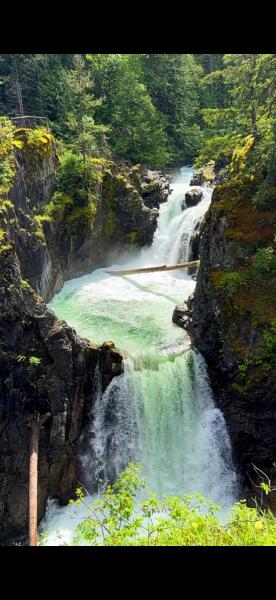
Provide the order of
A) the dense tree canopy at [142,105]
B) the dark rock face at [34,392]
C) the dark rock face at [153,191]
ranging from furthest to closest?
the dark rock face at [153,191], the dense tree canopy at [142,105], the dark rock face at [34,392]

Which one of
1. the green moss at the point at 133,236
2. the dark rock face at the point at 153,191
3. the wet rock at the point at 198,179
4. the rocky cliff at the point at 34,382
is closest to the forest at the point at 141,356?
the rocky cliff at the point at 34,382

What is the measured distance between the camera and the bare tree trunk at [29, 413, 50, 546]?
10406mm

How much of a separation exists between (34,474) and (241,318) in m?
8.69

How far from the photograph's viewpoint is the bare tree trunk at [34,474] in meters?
10.4

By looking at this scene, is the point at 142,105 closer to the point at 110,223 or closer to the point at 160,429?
the point at 110,223

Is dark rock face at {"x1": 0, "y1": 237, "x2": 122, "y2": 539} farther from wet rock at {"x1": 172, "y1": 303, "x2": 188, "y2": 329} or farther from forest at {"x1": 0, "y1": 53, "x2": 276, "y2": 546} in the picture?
wet rock at {"x1": 172, "y1": 303, "x2": 188, "y2": 329}

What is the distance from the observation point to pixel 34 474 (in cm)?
1200

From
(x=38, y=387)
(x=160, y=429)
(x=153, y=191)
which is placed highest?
(x=153, y=191)

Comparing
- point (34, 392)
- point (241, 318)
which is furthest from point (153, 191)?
point (34, 392)

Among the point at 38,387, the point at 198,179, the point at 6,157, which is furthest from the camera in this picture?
the point at 198,179

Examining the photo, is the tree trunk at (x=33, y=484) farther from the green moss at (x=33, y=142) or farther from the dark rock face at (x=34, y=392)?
the green moss at (x=33, y=142)

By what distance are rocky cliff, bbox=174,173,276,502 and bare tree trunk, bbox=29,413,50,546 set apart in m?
6.61

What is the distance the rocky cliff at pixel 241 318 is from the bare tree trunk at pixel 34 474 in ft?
21.7

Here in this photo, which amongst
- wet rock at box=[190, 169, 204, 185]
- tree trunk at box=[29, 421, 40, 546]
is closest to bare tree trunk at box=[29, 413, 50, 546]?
tree trunk at box=[29, 421, 40, 546]
